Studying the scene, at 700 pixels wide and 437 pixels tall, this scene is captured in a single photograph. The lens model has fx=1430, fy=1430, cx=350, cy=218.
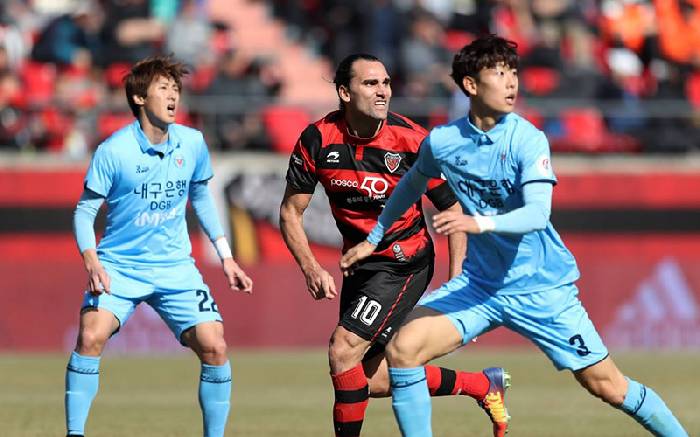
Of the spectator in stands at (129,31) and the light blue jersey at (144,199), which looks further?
the spectator in stands at (129,31)

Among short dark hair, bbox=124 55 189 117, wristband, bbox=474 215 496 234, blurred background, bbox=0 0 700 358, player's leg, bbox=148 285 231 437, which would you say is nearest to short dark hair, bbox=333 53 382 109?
short dark hair, bbox=124 55 189 117

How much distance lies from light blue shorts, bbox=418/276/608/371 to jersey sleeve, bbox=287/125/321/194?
1423 millimetres

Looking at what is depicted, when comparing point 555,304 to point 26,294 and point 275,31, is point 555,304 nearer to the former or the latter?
point 26,294

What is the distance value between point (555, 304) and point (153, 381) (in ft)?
26.2

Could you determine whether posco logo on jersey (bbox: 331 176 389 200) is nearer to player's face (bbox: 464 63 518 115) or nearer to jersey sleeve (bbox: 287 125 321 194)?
jersey sleeve (bbox: 287 125 321 194)

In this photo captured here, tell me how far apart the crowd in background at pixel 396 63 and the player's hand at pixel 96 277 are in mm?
9899

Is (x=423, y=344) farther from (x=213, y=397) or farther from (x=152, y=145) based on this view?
(x=152, y=145)

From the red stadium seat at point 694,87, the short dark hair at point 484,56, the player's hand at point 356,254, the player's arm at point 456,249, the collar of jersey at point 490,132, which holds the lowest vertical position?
the player's arm at point 456,249

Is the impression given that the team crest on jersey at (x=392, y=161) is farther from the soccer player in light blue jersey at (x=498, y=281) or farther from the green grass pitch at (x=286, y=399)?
the green grass pitch at (x=286, y=399)

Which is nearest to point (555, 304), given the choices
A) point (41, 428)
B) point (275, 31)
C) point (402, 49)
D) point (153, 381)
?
point (41, 428)

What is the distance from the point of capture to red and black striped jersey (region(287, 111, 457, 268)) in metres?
8.87

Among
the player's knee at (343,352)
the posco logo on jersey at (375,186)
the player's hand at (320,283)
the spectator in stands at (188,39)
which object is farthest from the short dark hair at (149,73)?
the spectator in stands at (188,39)

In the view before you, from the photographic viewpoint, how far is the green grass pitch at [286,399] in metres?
10.7

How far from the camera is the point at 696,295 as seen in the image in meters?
19.0
